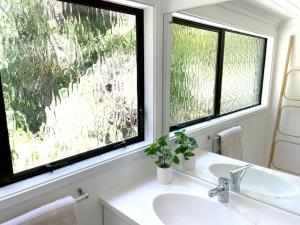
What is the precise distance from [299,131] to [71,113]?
1.16m

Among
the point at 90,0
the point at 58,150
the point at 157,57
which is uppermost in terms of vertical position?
the point at 90,0

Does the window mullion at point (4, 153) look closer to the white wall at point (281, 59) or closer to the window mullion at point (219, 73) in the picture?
the window mullion at point (219, 73)

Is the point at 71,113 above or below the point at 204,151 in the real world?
above

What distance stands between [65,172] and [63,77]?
0.49 metres

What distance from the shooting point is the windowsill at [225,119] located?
127 cm

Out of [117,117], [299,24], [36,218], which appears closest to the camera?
[36,218]

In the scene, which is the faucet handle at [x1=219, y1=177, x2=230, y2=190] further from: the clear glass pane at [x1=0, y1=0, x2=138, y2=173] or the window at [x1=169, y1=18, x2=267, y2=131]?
the clear glass pane at [x1=0, y1=0, x2=138, y2=173]

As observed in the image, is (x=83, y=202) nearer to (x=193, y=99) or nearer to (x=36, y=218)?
(x=36, y=218)

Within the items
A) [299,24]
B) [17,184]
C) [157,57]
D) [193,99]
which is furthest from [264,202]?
[17,184]

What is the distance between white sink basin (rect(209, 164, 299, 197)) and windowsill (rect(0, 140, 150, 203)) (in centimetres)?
62

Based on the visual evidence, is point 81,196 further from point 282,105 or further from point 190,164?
point 282,105

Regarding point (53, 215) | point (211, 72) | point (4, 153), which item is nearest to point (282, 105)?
point (211, 72)

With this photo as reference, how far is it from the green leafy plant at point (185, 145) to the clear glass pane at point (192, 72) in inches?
6.3

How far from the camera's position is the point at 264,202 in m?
1.21
